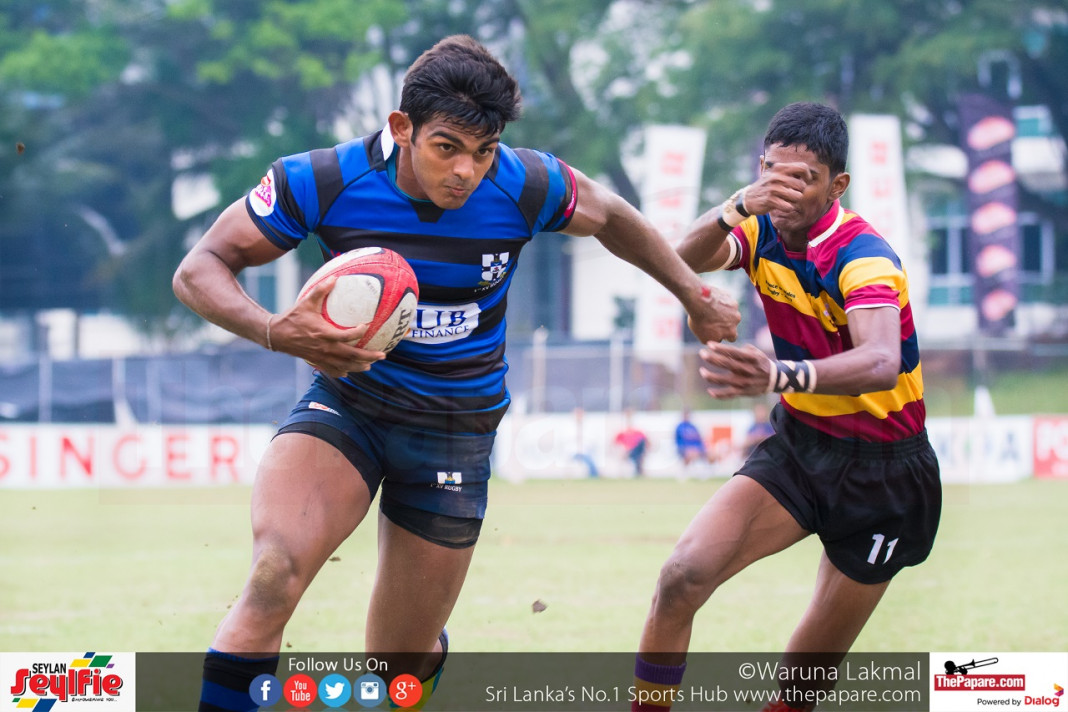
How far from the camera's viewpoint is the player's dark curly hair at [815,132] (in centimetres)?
446

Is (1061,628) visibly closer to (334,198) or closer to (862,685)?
(862,685)

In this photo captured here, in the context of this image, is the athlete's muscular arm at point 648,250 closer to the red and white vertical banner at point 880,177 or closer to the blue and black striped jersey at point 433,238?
the blue and black striped jersey at point 433,238

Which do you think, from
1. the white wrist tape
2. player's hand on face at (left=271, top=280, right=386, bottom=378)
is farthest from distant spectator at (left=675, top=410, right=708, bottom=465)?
player's hand on face at (left=271, top=280, right=386, bottom=378)

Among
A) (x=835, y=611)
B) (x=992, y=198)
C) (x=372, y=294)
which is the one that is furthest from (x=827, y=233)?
(x=992, y=198)

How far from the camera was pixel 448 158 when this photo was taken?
160 inches

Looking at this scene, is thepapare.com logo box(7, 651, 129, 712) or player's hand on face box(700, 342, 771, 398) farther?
thepapare.com logo box(7, 651, 129, 712)

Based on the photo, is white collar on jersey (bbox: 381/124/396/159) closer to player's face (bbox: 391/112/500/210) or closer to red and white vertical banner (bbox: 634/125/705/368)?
player's face (bbox: 391/112/500/210)

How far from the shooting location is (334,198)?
422 centimetres

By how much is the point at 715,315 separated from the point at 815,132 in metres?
0.79

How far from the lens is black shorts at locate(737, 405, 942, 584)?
458cm

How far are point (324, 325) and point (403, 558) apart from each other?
1019mm

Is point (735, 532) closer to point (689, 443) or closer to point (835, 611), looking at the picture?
point (835, 611)

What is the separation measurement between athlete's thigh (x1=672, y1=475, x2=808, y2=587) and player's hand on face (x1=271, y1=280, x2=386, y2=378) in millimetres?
1407

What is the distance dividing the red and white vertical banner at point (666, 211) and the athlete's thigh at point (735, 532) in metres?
15.0
